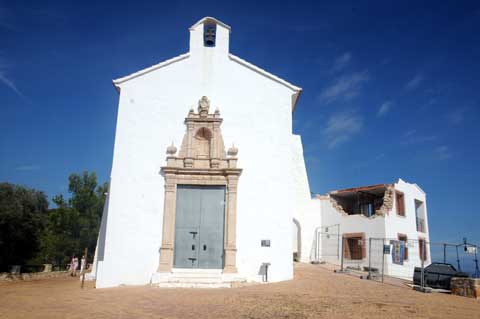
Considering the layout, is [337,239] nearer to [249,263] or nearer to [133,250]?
[249,263]

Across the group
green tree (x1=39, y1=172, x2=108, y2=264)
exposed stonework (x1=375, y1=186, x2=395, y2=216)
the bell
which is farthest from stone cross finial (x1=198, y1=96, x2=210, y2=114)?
green tree (x1=39, y1=172, x2=108, y2=264)

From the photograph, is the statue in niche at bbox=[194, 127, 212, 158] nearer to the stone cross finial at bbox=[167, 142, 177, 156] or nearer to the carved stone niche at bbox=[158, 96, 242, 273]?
the carved stone niche at bbox=[158, 96, 242, 273]

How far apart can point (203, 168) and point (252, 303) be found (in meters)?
5.56

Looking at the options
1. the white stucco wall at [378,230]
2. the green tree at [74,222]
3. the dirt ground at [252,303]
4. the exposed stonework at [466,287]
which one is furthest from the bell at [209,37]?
the green tree at [74,222]

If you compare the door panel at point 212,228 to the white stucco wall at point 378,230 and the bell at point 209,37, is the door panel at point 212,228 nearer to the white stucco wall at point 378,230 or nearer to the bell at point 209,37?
the bell at point 209,37

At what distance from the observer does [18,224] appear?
19.7 meters

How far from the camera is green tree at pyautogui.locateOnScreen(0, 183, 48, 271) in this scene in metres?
19.2

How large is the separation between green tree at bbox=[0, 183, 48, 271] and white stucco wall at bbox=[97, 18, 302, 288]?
401 inches

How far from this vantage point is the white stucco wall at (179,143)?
12008mm

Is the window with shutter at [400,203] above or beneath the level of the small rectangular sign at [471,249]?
above

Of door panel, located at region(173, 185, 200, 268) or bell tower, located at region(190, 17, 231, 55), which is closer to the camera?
door panel, located at region(173, 185, 200, 268)

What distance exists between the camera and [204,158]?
13008 millimetres

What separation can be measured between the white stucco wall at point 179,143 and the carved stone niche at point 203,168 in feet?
0.79

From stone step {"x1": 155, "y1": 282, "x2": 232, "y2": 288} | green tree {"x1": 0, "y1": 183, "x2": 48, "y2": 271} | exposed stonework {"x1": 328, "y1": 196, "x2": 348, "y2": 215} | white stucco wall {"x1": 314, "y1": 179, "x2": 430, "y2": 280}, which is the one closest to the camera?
stone step {"x1": 155, "y1": 282, "x2": 232, "y2": 288}
